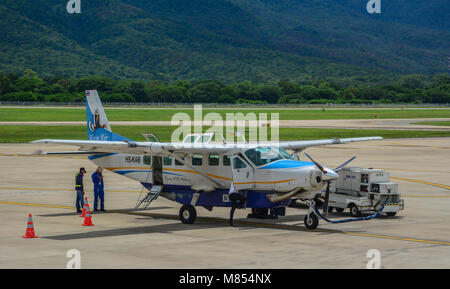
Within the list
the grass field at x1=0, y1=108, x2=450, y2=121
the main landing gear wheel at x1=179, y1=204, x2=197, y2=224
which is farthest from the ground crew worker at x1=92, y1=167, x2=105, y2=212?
the grass field at x1=0, y1=108, x2=450, y2=121

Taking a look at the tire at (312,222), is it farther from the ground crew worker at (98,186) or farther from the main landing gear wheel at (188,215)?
the ground crew worker at (98,186)

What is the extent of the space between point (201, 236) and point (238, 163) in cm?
324

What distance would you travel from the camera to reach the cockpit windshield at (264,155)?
80.9 ft

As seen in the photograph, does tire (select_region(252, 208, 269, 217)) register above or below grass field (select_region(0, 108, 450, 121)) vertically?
below

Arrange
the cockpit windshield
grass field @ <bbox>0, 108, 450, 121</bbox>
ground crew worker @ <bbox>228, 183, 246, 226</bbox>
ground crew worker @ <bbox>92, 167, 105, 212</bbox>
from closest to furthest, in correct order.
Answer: the cockpit windshield
ground crew worker @ <bbox>228, 183, 246, 226</bbox>
ground crew worker @ <bbox>92, 167, 105, 212</bbox>
grass field @ <bbox>0, 108, 450, 121</bbox>

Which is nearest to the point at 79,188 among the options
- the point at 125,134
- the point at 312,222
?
the point at 312,222

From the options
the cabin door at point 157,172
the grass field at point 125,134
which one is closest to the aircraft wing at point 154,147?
the cabin door at point 157,172

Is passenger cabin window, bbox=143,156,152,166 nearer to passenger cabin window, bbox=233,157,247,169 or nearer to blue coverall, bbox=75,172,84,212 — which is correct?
blue coverall, bbox=75,172,84,212

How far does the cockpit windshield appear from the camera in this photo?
80.9 feet

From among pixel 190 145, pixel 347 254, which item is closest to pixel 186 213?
pixel 190 145
